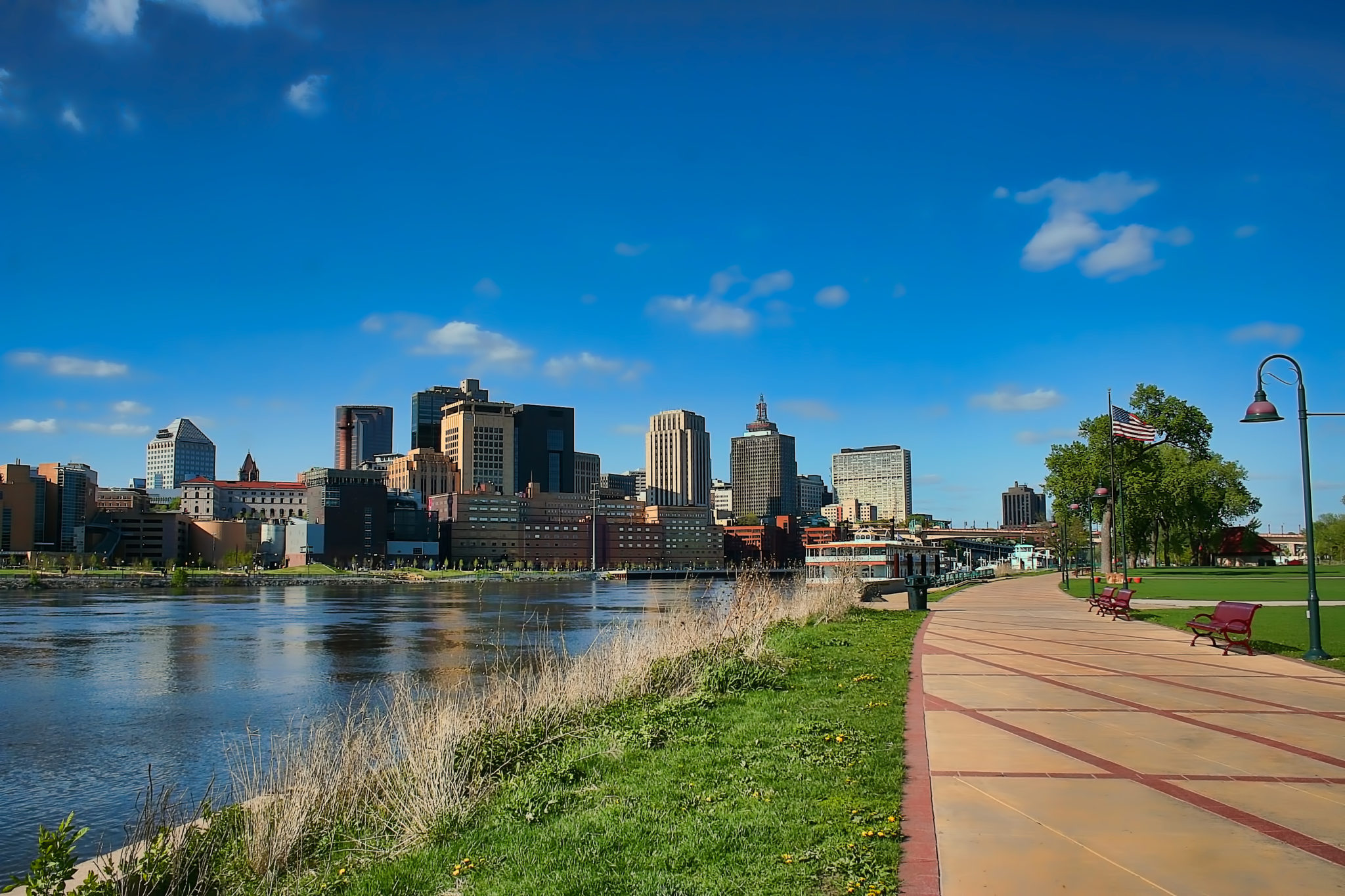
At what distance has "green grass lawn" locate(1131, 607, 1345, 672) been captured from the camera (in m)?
17.7

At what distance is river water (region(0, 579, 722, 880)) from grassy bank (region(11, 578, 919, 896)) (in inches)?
99.6

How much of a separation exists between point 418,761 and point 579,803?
192cm

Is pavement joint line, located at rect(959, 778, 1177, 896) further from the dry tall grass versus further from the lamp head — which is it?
the lamp head

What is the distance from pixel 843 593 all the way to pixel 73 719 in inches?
842

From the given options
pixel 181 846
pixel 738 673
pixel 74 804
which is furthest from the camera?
pixel 738 673

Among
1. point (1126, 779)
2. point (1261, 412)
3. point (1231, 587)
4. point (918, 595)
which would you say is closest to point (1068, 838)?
point (1126, 779)

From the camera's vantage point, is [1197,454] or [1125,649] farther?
[1197,454]

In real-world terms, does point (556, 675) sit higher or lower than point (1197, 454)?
lower

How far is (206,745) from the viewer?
17594 millimetres

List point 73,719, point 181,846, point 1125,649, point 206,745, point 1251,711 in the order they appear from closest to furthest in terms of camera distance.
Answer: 1. point 181,846
2. point 1251,711
3. point 206,745
4. point 1125,649
5. point 73,719

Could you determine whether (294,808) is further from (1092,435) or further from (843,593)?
(1092,435)

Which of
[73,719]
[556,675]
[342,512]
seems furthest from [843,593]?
[342,512]

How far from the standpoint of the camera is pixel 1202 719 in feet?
36.3

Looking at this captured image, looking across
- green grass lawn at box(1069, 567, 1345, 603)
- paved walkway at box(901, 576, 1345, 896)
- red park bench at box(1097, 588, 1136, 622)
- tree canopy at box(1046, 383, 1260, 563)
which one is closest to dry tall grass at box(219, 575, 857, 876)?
Result: paved walkway at box(901, 576, 1345, 896)
